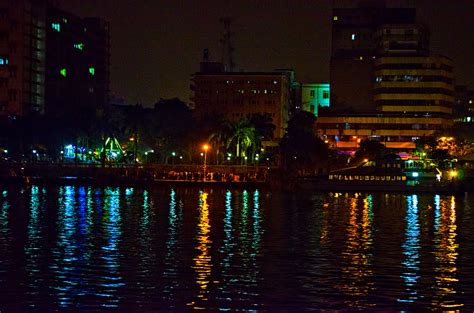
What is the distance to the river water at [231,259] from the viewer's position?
119 feet

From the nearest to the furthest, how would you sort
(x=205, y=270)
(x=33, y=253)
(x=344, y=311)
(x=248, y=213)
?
(x=344, y=311) → (x=205, y=270) → (x=33, y=253) → (x=248, y=213)

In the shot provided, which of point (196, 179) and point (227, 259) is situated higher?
point (196, 179)

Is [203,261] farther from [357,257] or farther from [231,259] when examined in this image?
[357,257]

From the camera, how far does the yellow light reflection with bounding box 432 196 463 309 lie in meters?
37.0

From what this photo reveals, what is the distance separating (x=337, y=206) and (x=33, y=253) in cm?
5542

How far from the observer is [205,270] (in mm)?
44031

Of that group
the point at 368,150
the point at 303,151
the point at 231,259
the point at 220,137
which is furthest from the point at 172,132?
the point at 231,259

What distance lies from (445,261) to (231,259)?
1218 cm

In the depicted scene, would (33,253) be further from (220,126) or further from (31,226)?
(220,126)

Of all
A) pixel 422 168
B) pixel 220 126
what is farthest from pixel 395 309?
pixel 220 126

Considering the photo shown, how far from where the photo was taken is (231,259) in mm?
48531

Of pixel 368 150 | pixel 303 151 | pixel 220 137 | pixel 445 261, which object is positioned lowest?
pixel 445 261

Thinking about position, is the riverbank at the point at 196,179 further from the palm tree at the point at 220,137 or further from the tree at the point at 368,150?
the tree at the point at 368,150

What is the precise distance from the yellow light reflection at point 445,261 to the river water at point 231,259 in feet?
0.22
